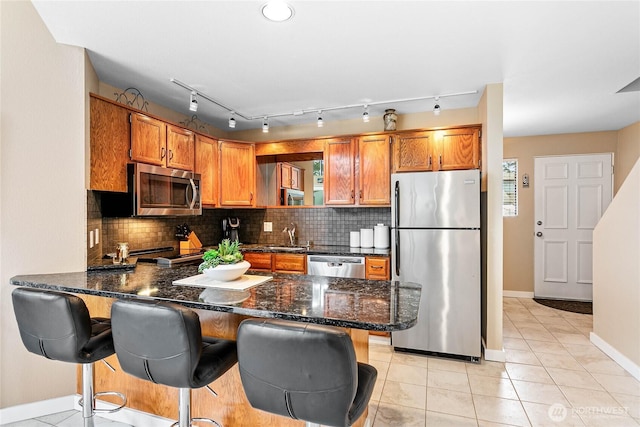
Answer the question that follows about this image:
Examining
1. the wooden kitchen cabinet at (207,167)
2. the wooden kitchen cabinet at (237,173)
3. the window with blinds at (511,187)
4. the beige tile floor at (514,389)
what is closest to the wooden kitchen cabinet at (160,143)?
the wooden kitchen cabinet at (207,167)

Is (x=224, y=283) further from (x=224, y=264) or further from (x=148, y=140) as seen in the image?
(x=148, y=140)

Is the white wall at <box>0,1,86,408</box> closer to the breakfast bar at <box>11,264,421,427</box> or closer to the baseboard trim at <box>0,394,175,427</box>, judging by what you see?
the baseboard trim at <box>0,394,175,427</box>

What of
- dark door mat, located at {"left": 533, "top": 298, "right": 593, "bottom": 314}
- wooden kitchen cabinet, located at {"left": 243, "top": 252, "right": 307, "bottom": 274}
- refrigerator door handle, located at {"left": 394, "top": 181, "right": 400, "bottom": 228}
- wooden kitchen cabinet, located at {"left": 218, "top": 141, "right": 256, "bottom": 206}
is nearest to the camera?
refrigerator door handle, located at {"left": 394, "top": 181, "right": 400, "bottom": 228}

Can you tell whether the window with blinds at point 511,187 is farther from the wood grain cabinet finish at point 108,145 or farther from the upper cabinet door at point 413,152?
the wood grain cabinet finish at point 108,145

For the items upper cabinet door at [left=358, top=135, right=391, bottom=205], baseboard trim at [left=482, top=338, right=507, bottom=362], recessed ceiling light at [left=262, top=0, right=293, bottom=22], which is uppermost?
recessed ceiling light at [left=262, top=0, right=293, bottom=22]

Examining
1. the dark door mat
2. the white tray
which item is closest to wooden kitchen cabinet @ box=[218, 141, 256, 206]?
the white tray

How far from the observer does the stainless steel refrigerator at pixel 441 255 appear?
296 centimetres

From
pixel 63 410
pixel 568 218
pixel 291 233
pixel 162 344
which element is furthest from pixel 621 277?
pixel 63 410

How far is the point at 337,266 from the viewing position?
3453 millimetres

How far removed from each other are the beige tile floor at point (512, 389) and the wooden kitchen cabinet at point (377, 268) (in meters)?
0.73

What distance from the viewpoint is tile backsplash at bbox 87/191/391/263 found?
327 cm

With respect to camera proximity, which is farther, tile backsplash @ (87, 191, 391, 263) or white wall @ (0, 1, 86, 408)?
tile backsplash @ (87, 191, 391, 263)

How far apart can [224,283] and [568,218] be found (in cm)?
529

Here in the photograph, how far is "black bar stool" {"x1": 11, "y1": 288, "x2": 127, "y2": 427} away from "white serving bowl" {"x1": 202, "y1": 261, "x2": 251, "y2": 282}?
1.91 feet
